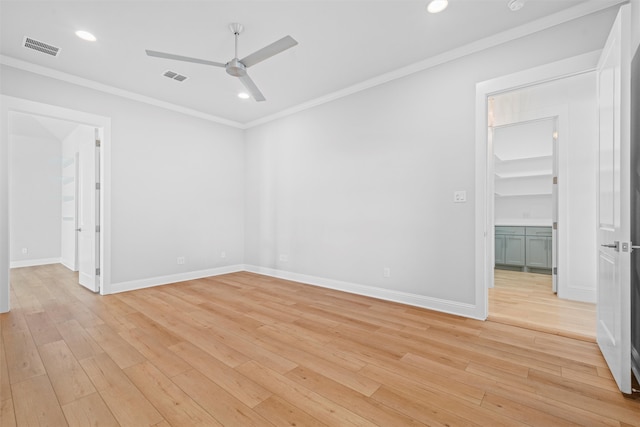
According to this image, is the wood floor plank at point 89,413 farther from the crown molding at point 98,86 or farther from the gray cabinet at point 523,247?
the gray cabinet at point 523,247

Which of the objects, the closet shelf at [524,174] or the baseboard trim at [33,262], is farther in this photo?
the baseboard trim at [33,262]

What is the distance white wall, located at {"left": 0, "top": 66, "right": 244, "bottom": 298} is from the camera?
3975mm

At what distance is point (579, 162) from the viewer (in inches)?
150

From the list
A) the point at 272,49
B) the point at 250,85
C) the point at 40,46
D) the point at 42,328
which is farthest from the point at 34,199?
the point at 272,49

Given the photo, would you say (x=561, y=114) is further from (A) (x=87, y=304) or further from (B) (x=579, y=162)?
(A) (x=87, y=304)

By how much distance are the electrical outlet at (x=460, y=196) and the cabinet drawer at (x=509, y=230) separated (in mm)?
3392

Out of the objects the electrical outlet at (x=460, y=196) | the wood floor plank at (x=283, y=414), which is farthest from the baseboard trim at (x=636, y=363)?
the wood floor plank at (x=283, y=414)

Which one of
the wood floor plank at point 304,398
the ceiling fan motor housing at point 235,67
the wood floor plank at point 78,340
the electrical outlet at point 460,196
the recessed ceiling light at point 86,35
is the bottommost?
the wood floor plank at point 78,340

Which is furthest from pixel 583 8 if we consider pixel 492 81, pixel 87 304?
pixel 87 304

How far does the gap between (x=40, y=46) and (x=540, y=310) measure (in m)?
6.17

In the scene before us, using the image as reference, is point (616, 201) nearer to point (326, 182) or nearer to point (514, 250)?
point (326, 182)

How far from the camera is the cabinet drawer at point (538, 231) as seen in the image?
5.30m

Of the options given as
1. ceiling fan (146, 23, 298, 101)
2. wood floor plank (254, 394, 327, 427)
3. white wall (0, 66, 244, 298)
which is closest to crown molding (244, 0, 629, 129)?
ceiling fan (146, 23, 298, 101)

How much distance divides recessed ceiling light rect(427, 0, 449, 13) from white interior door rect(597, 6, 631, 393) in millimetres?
1168
